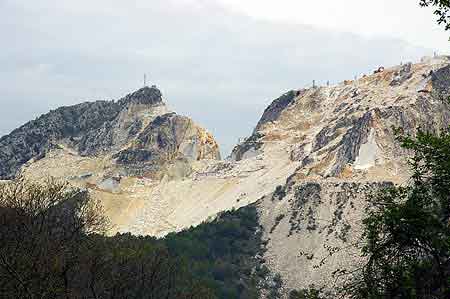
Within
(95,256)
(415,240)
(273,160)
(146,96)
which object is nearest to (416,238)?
(415,240)

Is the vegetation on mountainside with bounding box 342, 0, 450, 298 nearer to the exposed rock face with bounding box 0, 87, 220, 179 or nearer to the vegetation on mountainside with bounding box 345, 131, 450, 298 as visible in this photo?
the vegetation on mountainside with bounding box 345, 131, 450, 298

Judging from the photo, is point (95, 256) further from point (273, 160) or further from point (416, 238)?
point (273, 160)

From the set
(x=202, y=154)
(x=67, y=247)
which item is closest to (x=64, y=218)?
(x=67, y=247)

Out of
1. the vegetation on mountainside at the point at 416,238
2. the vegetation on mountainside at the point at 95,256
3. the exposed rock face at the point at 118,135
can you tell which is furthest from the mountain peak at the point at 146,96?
the vegetation on mountainside at the point at 416,238

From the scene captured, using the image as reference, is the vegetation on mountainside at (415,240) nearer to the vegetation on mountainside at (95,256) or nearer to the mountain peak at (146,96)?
the vegetation on mountainside at (95,256)

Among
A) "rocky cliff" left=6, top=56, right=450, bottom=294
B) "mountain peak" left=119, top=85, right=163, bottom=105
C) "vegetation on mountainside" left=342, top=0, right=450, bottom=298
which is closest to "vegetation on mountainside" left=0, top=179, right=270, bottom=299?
"rocky cliff" left=6, top=56, right=450, bottom=294

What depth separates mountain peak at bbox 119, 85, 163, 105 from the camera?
512 feet

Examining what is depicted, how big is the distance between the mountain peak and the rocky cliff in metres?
0.37

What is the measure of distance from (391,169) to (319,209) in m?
12.3

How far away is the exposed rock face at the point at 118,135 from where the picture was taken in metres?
142

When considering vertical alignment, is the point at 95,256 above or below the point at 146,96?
below

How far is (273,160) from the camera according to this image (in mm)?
117062

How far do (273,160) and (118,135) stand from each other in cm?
4811

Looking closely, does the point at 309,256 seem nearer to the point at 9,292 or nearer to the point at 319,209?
the point at 319,209
